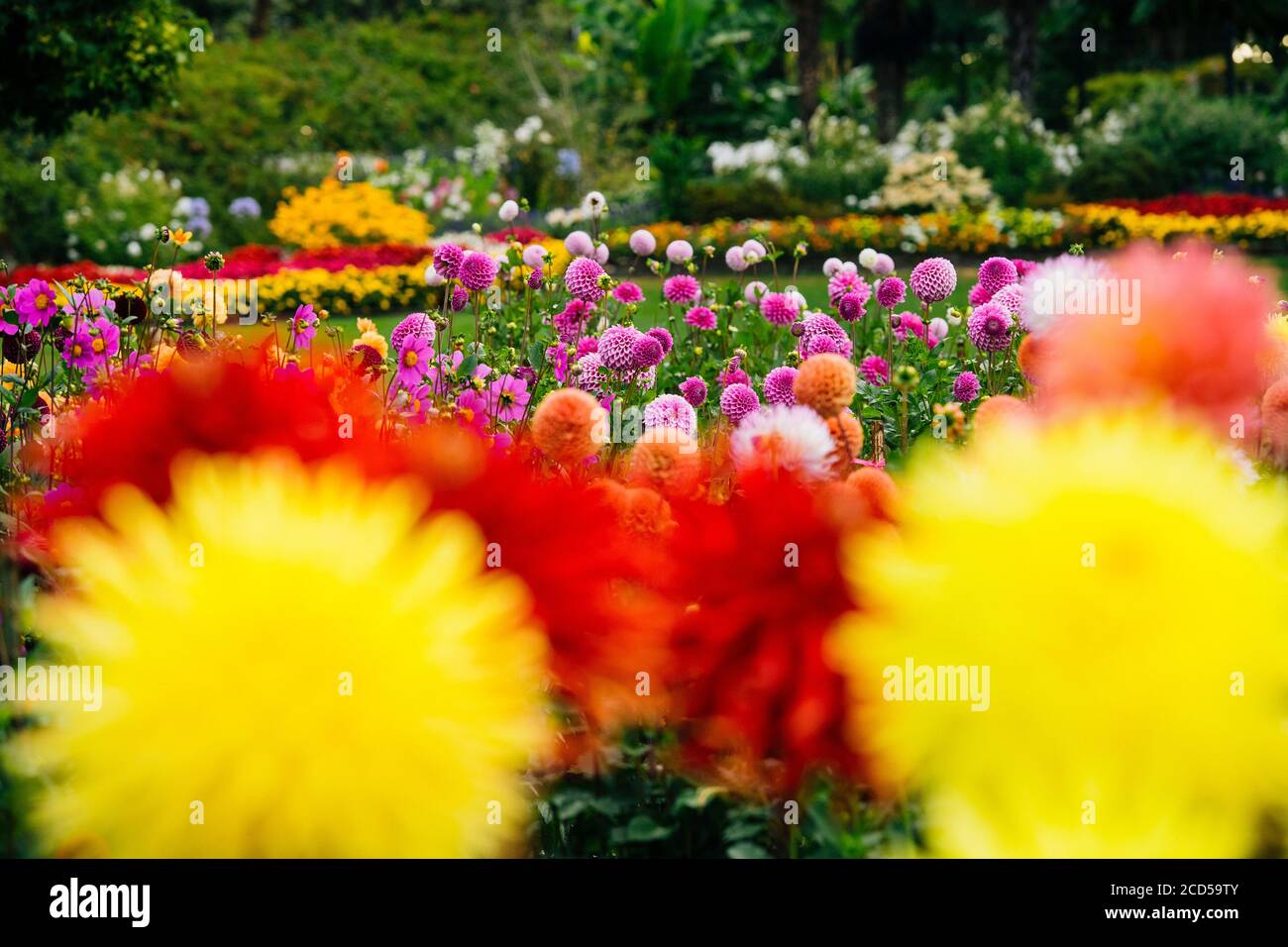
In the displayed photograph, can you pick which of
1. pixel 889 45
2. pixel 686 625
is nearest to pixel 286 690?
pixel 686 625

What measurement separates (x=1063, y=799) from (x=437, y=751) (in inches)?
11.5

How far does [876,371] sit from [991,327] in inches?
28.1

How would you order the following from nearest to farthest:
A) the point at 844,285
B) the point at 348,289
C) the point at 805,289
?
the point at 844,285 → the point at 348,289 → the point at 805,289

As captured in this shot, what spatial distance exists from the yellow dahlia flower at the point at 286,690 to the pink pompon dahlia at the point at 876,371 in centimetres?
257

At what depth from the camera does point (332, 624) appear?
2.09 ft

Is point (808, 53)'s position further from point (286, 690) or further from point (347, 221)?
point (286, 690)

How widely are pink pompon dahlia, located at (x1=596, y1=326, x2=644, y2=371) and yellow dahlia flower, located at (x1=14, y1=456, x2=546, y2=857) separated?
5.75 ft

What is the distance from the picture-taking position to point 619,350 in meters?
2.44

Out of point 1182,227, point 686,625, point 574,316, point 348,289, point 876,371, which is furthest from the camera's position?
point 1182,227

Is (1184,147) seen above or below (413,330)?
above

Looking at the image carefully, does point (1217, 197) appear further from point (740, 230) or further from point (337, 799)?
point (337, 799)

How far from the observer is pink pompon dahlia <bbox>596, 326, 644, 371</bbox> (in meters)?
2.42

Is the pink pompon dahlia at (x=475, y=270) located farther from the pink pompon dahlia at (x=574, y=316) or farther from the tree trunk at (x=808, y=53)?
the tree trunk at (x=808, y=53)
